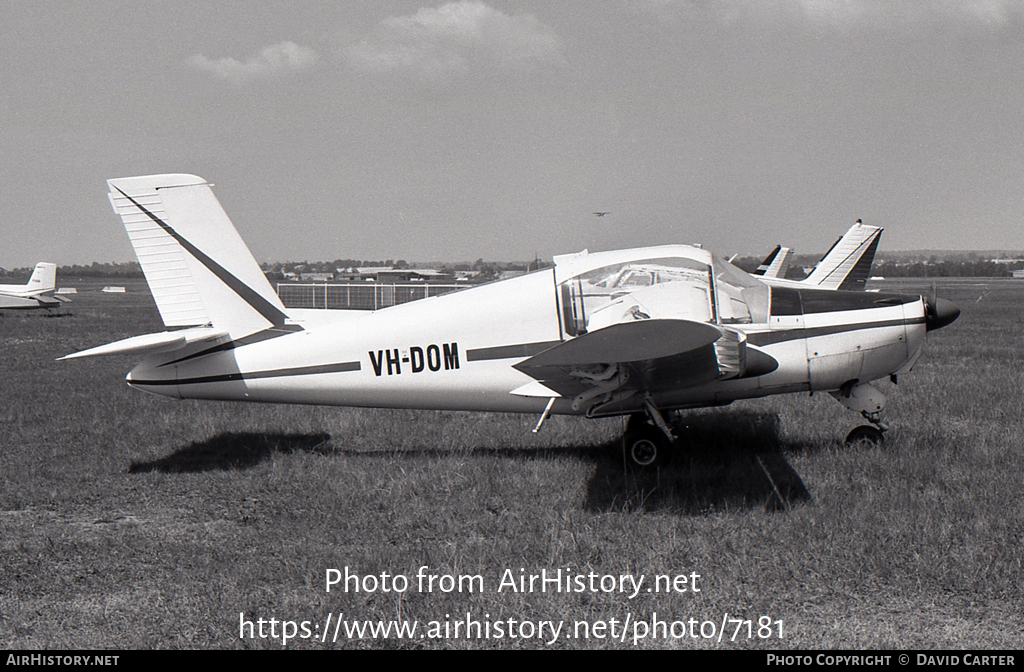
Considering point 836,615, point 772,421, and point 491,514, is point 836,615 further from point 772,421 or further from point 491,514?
point 772,421

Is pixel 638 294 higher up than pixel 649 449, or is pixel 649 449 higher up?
pixel 638 294

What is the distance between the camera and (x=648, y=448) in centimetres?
653

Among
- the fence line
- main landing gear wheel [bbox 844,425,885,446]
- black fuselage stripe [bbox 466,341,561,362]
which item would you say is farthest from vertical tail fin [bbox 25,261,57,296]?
main landing gear wheel [bbox 844,425,885,446]

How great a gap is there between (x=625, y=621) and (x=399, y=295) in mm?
39102

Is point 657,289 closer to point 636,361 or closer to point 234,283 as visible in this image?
point 636,361

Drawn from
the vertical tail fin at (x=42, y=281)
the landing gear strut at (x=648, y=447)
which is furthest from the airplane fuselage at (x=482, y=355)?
the vertical tail fin at (x=42, y=281)

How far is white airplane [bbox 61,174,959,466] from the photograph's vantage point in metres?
6.49

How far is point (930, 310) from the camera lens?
22.4 ft

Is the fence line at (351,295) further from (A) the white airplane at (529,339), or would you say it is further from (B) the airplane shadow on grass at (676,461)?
(A) the white airplane at (529,339)

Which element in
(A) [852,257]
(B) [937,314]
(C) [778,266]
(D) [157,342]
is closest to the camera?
(D) [157,342]

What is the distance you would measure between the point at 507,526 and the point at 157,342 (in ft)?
12.4

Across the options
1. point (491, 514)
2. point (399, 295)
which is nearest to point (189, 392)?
point (491, 514)

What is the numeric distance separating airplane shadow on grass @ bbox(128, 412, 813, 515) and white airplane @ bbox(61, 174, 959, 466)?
40 cm

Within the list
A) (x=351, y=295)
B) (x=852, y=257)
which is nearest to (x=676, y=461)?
(x=852, y=257)
